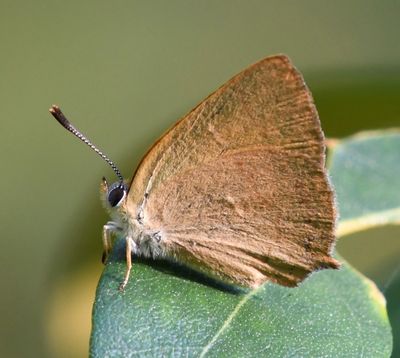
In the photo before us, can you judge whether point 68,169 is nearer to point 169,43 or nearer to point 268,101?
point 169,43

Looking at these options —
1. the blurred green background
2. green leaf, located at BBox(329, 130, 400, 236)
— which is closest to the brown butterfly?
green leaf, located at BBox(329, 130, 400, 236)

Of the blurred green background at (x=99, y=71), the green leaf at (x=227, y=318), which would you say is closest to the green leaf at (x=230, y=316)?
the green leaf at (x=227, y=318)

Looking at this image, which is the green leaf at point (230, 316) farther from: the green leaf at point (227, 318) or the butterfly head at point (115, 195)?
the butterfly head at point (115, 195)

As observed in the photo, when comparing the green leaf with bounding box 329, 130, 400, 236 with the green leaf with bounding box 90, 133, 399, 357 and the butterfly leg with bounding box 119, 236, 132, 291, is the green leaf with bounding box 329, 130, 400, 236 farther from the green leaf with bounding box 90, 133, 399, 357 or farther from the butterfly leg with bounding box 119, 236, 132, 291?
the butterfly leg with bounding box 119, 236, 132, 291

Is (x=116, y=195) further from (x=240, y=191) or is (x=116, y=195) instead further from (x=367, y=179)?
(x=367, y=179)

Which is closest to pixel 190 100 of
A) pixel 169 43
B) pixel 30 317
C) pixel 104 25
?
pixel 169 43

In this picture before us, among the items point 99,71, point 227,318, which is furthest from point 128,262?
point 99,71

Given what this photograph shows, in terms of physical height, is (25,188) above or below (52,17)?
below
